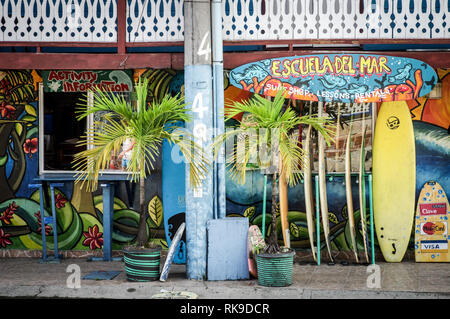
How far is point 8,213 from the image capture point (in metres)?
9.79

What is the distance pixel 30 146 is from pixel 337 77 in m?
5.08

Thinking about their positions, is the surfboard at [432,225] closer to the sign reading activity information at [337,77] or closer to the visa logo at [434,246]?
the visa logo at [434,246]

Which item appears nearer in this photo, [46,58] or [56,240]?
[46,58]

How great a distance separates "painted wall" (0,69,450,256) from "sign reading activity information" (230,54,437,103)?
1.03m

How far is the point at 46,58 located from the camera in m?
8.63

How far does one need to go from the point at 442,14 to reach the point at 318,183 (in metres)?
3.02

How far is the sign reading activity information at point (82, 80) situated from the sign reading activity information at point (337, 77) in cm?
218

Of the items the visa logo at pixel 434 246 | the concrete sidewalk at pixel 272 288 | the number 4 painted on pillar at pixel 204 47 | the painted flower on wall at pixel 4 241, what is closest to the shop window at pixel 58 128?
the painted flower on wall at pixel 4 241

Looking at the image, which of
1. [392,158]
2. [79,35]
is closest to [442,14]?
[392,158]

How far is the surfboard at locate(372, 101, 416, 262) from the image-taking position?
9.12 metres

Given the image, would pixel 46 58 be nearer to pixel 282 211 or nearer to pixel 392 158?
pixel 282 211
